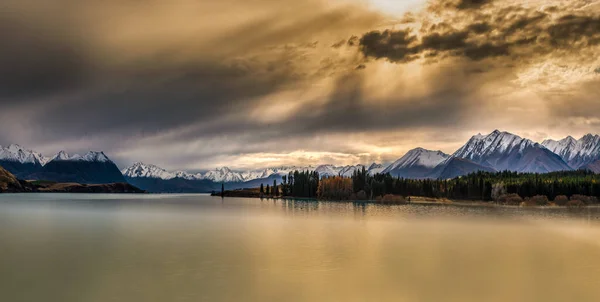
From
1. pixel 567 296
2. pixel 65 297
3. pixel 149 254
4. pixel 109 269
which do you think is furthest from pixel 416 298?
pixel 149 254

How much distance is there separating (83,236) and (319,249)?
36562 millimetres

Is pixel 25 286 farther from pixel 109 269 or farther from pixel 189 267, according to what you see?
pixel 189 267

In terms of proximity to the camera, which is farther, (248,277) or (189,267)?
(189,267)

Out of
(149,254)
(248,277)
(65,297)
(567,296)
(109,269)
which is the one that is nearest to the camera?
(65,297)

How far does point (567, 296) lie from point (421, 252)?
70.7ft

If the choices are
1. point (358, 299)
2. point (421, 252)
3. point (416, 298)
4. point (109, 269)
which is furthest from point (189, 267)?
point (421, 252)

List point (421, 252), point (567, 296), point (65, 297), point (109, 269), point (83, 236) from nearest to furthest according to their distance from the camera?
1. point (65, 297)
2. point (567, 296)
3. point (109, 269)
4. point (421, 252)
5. point (83, 236)

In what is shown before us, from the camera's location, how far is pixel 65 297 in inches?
1252

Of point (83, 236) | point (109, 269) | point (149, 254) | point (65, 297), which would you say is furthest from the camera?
point (83, 236)

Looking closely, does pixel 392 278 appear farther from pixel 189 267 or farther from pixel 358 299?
pixel 189 267

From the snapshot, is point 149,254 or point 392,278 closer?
point 392,278

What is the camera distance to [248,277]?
128 feet

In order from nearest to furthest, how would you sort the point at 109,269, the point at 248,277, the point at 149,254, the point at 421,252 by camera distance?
1. the point at 248,277
2. the point at 109,269
3. the point at 149,254
4. the point at 421,252

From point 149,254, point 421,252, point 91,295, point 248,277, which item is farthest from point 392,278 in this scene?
point 149,254
